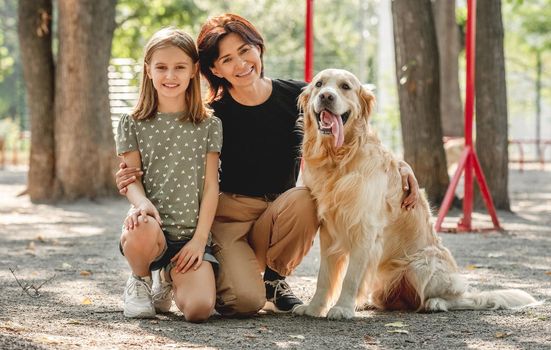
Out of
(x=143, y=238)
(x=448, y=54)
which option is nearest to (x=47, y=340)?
(x=143, y=238)

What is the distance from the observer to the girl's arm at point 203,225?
4.65 m

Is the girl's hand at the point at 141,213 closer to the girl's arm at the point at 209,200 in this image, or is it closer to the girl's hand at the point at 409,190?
the girl's arm at the point at 209,200

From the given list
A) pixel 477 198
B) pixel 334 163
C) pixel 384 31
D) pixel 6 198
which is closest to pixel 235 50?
pixel 334 163

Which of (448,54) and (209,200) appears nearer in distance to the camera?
(209,200)

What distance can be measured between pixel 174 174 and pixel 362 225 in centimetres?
99

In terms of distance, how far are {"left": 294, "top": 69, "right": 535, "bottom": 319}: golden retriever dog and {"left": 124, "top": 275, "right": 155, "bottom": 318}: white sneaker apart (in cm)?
80

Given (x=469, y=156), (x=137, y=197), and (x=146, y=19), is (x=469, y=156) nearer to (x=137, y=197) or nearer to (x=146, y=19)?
(x=137, y=197)

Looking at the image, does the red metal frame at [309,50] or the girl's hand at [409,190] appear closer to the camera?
the girl's hand at [409,190]

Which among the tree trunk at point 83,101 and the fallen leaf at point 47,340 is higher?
the tree trunk at point 83,101

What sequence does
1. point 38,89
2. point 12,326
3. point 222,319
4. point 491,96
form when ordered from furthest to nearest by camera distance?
point 38,89, point 491,96, point 222,319, point 12,326

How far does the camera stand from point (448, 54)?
17.7 metres

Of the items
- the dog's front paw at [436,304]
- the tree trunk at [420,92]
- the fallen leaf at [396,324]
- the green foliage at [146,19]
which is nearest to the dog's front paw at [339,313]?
the fallen leaf at [396,324]

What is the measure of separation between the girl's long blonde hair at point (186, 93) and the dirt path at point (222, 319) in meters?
1.04

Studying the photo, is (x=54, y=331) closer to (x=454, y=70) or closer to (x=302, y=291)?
(x=302, y=291)
